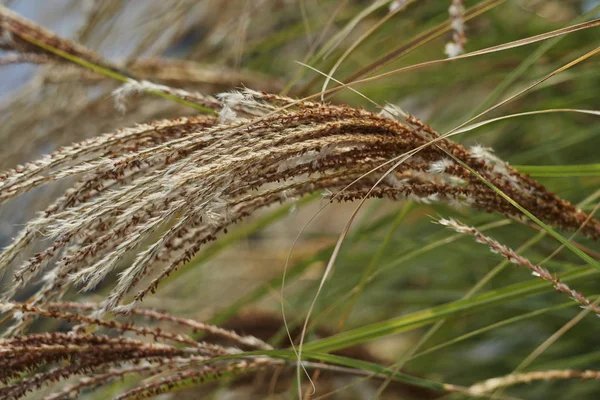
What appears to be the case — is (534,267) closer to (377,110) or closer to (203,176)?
(203,176)

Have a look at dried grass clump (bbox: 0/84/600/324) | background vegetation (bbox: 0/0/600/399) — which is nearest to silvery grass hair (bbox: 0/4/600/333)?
dried grass clump (bbox: 0/84/600/324)

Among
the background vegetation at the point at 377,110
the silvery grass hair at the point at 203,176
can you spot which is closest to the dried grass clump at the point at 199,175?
the silvery grass hair at the point at 203,176

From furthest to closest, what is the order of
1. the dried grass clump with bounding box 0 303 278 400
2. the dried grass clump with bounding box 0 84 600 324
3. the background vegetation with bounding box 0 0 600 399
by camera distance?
the background vegetation with bounding box 0 0 600 399 < the dried grass clump with bounding box 0 303 278 400 < the dried grass clump with bounding box 0 84 600 324

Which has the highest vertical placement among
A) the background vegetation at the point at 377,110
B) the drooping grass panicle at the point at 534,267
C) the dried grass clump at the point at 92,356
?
the background vegetation at the point at 377,110

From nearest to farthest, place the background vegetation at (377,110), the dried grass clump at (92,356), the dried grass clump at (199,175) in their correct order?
1. the dried grass clump at (199,175)
2. the dried grass clump at (92,356)
3. the background vegetation at (377,110)

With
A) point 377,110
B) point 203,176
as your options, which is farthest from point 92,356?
point 377,110

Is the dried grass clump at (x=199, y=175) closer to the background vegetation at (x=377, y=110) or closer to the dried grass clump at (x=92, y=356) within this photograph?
the dried grass clump at (x=92, y=356)

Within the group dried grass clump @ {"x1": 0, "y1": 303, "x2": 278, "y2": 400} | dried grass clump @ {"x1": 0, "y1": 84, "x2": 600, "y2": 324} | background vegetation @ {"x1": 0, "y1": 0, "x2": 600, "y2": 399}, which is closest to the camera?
dried grass clump @ {"x1": 0, "y1": 84, "x2": 600, "y2": 324}

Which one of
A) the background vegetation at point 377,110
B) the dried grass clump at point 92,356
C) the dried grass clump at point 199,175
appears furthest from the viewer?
the background vegetation at point 377,110

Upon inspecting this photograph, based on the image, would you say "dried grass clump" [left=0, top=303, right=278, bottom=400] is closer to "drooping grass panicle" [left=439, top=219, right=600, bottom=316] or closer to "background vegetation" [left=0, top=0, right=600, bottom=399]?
"drooping grass panicle" [left=439, top=219, right=600, bottom=316]

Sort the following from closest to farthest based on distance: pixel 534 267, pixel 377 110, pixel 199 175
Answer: pixel 199 175 < pixel 534 267 < pixel 377 110

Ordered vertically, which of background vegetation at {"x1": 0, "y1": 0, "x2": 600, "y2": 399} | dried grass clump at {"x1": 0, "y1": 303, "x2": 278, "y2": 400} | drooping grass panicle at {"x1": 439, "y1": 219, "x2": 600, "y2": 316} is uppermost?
background vegetation at {"x1": 0, "y1": 0, "x2": 600, "y2": 399}

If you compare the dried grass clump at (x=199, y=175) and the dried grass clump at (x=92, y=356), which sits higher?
the dried grass clump at (x=199, y=175)
